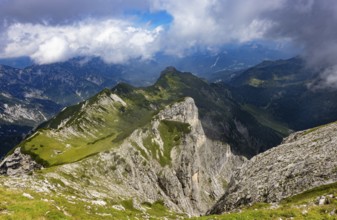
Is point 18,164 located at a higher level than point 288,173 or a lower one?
higher

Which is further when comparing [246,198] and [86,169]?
[86,169]

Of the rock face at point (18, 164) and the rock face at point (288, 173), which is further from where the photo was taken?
the rock face at point (18, 164)

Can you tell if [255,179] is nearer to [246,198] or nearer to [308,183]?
[246,198]

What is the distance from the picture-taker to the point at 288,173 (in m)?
63.9

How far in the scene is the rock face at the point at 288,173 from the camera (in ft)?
188

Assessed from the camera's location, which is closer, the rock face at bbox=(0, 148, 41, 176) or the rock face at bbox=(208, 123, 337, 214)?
the rock face at bbox=(208, 123, 337, 214)

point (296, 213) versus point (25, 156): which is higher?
point (25, 156)

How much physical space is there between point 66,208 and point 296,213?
28427mm

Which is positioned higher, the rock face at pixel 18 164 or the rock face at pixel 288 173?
the rock face at pixel 18 164

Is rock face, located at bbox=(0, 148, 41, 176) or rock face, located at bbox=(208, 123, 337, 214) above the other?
rock face, located at bbox=(0, 148, 41, 176)

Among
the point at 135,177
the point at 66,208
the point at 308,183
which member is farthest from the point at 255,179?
the point at 135,177

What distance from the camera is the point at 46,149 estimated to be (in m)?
196

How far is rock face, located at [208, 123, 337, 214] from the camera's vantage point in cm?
5716

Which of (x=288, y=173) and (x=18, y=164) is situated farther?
(x=18, y=164)
